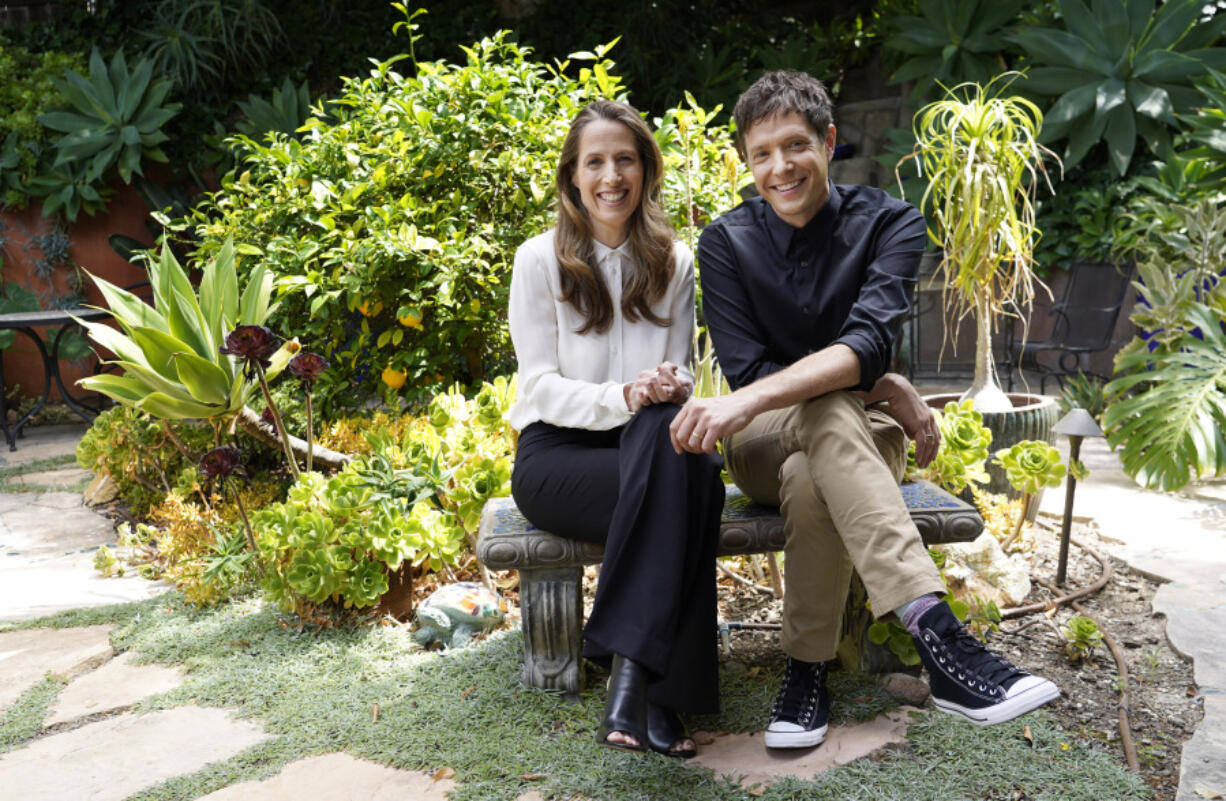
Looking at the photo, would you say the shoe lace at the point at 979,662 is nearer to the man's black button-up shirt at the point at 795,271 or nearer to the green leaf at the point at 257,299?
the man's black button-up shirt at the point at 795,271

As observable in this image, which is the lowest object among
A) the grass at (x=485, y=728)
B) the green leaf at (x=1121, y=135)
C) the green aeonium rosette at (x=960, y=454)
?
the grass at (x=485, y=728)

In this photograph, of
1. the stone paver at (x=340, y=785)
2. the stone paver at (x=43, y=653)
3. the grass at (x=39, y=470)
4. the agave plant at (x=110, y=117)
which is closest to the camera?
the stone paver at (x=340, y=785)

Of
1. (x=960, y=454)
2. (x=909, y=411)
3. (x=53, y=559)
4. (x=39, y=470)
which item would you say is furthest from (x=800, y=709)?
(x=39, y=470)

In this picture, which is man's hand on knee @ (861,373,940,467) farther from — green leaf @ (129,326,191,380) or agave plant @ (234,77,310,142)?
agave plant @ (234,77,310,142)

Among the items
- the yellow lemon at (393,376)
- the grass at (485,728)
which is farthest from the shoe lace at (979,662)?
the yellow lemon at (393,376)

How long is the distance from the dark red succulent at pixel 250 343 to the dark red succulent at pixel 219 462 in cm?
30

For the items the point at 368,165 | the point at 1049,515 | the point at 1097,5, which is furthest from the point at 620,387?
the point at 1097,5

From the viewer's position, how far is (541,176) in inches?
133

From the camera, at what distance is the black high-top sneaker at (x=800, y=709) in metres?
1.92

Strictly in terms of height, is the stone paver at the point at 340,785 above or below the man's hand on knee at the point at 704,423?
below

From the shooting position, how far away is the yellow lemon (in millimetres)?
3520

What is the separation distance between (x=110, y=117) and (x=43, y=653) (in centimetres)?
499

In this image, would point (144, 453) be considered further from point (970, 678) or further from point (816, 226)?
point (970, 678)

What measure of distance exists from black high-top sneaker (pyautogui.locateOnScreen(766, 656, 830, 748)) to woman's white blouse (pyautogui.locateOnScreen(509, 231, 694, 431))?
25.6 inches
